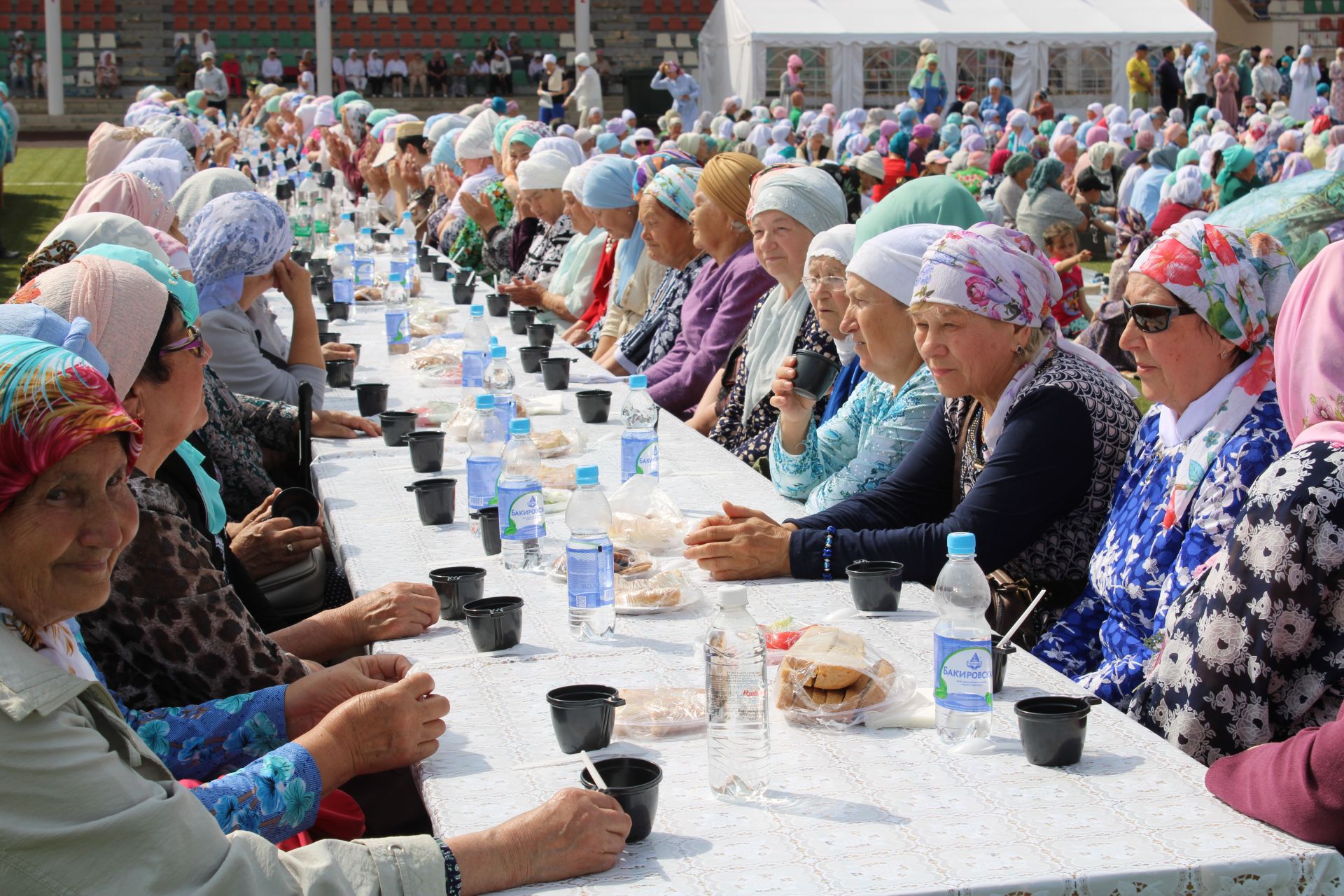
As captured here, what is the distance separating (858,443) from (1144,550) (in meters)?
1.15

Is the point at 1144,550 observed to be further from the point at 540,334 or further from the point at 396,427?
the point at 540,334

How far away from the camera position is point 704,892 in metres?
1.60

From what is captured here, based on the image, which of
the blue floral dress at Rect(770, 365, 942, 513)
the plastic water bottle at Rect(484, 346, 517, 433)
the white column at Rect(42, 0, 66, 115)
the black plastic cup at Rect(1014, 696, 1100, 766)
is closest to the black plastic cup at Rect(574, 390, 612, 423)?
the plastic water bottle at Rect(484, 346, 517, 433)

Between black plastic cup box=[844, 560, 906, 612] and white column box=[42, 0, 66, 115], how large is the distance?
100.0 ft

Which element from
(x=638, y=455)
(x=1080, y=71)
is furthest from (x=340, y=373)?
(x=1080, y=71)

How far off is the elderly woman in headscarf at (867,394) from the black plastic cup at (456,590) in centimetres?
104

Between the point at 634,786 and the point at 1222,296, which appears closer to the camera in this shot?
the point at 634,786

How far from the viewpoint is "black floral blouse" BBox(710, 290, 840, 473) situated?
4.18 meters

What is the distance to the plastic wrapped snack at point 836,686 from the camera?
82.0 inches

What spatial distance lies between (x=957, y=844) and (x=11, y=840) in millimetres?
1070

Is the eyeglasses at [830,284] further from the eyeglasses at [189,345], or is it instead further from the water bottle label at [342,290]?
the water bottle label at [342,290]

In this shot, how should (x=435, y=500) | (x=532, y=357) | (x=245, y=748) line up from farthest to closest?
(x=532, y=357) → (x=435, y=500) → (x=245, y=748)

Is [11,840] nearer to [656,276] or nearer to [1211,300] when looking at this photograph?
[1211,300]

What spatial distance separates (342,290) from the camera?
6867mm
